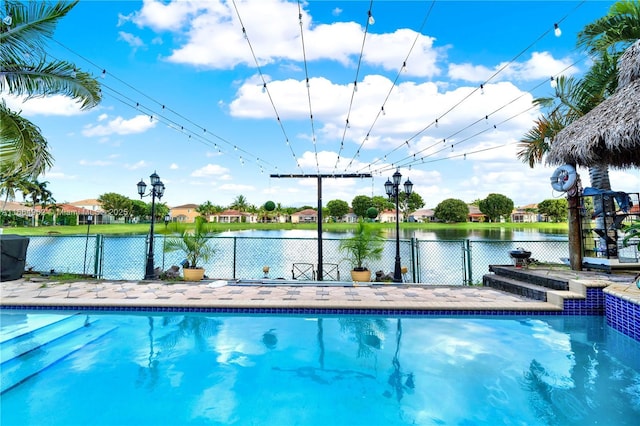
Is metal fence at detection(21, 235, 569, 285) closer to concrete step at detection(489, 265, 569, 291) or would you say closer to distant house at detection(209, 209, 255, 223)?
concrete step at detection(489, 265, 569, 291)

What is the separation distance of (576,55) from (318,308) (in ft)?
29.8

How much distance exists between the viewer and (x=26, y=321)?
514 centimetres

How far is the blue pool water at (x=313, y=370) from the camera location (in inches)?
120

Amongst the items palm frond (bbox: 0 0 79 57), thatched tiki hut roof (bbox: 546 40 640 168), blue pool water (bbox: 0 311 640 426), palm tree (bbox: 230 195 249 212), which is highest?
palm tree (bbox: 230 195 249 212)

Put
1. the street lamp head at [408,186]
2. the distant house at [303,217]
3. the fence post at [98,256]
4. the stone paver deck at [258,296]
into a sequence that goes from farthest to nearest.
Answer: the distant house at [303,217], the street lamp head at [408,186], the fence post at [98,256], the stone paver deck at [258,296]

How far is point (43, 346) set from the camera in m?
4.38

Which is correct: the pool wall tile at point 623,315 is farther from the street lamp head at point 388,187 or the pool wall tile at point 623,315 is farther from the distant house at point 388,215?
the distant house at point 388,215

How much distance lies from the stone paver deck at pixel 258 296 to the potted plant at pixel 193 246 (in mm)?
425

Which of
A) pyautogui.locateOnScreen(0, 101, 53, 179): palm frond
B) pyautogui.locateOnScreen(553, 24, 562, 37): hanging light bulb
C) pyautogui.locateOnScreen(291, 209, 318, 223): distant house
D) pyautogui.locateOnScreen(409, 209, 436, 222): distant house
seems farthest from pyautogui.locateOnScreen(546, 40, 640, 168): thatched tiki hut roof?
pyautogui.locateOnScreen(291, 209, 318, 223): distant house

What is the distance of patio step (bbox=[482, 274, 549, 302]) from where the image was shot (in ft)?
19.7

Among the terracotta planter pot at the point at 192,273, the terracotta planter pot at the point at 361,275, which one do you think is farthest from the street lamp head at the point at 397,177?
the terracotta planter pot at the point at 192,273

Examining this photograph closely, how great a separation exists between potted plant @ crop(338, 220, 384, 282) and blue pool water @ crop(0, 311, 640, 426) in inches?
105

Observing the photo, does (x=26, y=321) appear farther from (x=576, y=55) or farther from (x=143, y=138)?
(x=143, y=138)

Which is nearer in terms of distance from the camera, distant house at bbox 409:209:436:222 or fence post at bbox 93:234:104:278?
fence post at bbox 93:234:104:278
